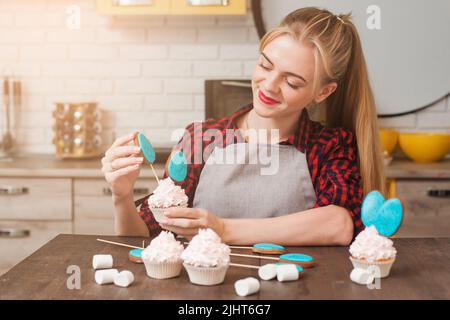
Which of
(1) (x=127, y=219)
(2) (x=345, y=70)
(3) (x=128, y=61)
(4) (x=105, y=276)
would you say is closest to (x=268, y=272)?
(4) (x=105, y=276)

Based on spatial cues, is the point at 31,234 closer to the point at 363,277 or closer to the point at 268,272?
the point at 268,272

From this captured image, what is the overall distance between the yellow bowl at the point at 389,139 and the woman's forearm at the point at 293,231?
163cm

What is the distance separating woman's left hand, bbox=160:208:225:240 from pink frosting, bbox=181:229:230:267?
0.61 feet

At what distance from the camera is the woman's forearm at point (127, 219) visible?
5.61ft

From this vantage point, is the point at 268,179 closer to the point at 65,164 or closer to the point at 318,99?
the point at 318,99

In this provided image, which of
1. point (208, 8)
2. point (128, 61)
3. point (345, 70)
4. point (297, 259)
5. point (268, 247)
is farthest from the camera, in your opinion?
point (128, 61)

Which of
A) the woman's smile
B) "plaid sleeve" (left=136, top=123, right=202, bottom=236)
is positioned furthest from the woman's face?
"plaid sleeve" (left=136, top=123, right=202, bottom=236)

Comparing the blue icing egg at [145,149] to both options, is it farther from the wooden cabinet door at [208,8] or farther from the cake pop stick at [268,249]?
the wooden cabinet door at [208,8]

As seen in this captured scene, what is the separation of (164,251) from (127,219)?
477mm

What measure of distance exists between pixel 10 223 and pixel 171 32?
1355mm

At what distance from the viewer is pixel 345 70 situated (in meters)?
1.93

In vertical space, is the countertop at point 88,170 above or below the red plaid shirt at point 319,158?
below

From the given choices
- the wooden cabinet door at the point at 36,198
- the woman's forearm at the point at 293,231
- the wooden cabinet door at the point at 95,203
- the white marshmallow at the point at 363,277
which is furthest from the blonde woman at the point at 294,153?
the wooden cabinet door at the point at 36,198
